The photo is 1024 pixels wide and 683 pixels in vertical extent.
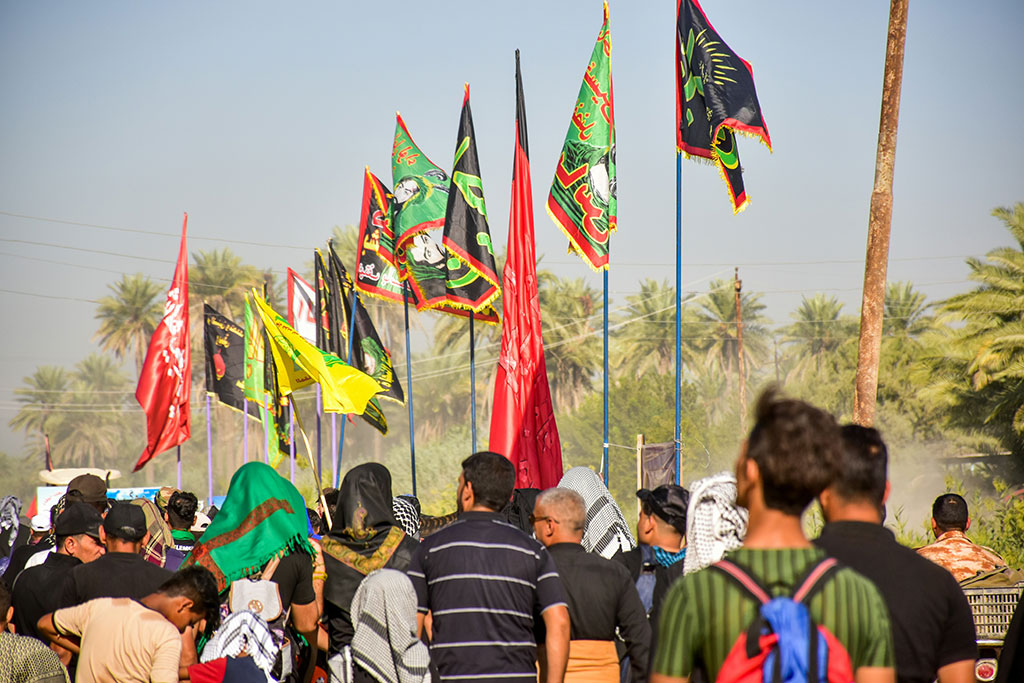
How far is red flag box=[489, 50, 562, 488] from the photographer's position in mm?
9828

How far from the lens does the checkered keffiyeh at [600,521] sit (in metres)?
Answer: 6.48

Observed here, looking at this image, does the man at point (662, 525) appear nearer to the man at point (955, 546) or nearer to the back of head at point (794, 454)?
the man at point (955, 546)

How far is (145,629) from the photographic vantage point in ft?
13.9

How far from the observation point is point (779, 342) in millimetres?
65125

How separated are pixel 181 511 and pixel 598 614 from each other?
3410 mm

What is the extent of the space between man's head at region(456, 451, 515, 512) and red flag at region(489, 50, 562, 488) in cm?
468

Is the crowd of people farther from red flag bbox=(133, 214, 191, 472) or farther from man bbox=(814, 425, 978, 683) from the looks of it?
red flag bbox=(133, 214, 191, 472)

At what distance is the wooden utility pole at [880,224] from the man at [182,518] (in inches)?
332

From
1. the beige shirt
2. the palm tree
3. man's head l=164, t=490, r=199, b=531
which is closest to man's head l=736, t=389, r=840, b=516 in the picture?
the beige shirt

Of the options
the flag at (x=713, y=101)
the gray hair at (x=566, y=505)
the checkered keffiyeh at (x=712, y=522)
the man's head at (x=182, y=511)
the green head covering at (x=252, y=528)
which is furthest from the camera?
the flag at (x=713, y=101)

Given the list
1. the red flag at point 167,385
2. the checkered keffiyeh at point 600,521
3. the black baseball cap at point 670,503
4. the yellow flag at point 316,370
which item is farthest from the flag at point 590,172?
the red flag at point 167,385

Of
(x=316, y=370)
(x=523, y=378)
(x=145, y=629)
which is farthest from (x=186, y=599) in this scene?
(x=523, y=378)

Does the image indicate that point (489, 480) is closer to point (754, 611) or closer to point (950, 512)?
point (754, 611)

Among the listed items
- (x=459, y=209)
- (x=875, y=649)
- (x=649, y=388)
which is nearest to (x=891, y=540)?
(x=875, y=649)
